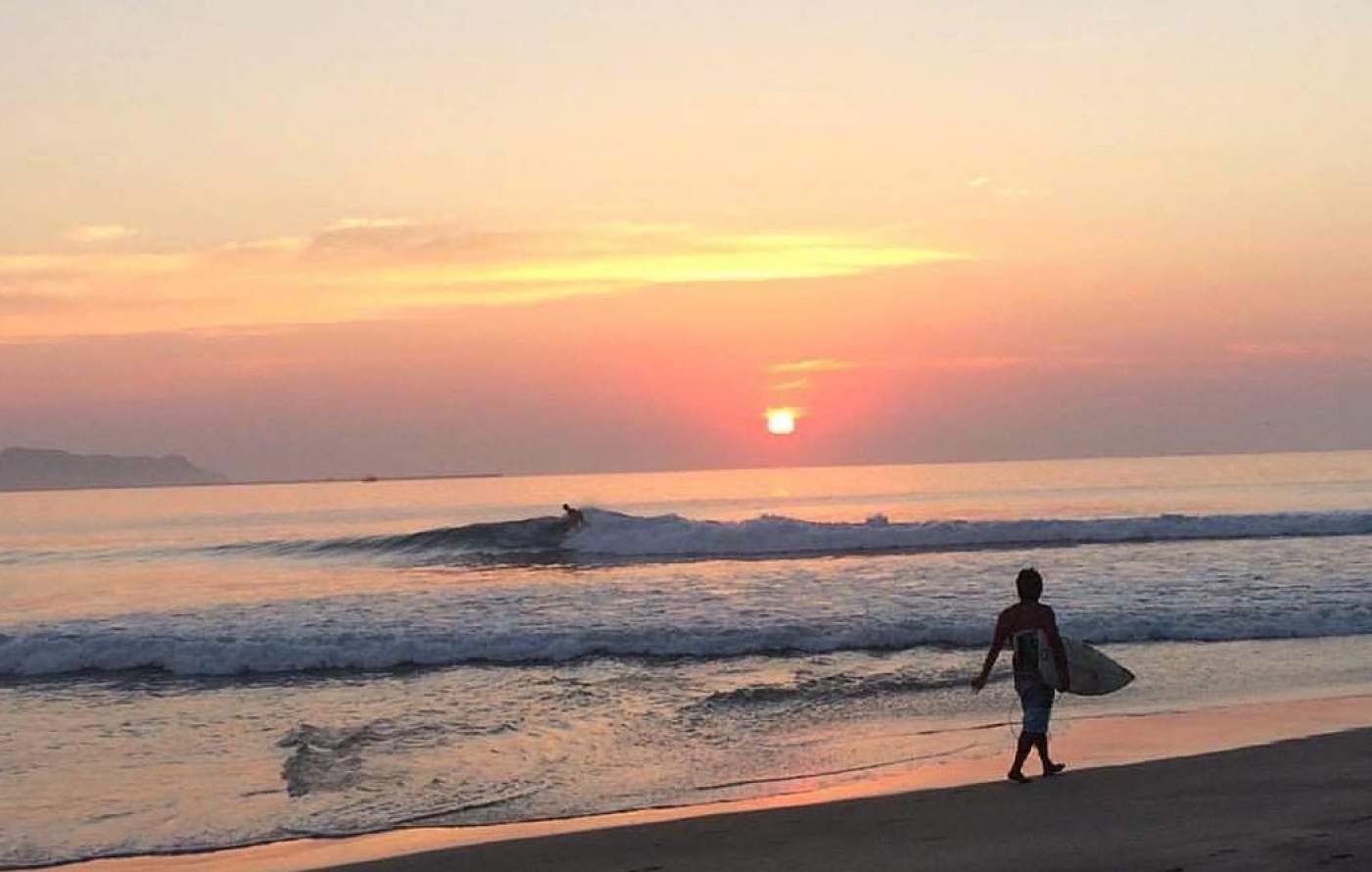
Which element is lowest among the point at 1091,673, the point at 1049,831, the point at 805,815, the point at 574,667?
the point at 574,667

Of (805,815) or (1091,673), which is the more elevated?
(1091,673)

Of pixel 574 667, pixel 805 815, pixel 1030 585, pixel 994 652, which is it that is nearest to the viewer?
pixel 805 815

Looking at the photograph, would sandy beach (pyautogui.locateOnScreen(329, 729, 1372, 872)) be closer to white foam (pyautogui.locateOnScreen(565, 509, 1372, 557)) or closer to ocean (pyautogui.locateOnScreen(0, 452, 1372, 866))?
ocean (pyautogui.locateOnScreen(0, 452, 1372, 866))

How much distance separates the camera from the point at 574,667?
58.4 feet

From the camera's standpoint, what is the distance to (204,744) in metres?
13.0

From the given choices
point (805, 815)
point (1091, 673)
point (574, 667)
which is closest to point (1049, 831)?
point (805, 815)

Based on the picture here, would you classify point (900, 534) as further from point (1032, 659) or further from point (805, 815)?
point (805, 815)

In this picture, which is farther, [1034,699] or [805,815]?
[1034,699]

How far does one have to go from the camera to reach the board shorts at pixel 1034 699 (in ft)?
33.4

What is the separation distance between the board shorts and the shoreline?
1.42 feet

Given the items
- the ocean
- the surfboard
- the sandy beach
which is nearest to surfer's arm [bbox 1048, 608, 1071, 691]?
the sandy beach

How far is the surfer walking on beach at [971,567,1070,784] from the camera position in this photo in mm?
10148

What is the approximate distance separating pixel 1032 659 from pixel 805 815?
2.35 metres

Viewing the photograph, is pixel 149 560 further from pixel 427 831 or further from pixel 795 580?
pixel 427 831
